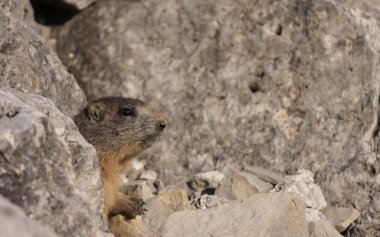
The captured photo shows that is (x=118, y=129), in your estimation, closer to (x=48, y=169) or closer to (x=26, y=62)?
(x=26, y=62)

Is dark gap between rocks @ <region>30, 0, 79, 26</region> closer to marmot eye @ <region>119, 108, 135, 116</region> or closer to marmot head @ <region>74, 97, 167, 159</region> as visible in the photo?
marmot head @ <region>74, 97, 167, 159</region>

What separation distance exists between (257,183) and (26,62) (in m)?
2.86

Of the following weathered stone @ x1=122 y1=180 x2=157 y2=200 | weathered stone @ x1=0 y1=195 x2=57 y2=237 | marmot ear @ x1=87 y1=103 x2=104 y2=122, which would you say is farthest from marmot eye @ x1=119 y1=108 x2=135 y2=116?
weathered stone @ x1=0 y1=195 x2=57 y2=237

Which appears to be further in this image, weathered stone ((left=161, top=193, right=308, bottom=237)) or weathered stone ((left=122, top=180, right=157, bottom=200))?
weathered stone ((left=122, top=180, right=157, bottom=200))

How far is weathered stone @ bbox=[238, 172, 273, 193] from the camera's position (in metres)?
8.31

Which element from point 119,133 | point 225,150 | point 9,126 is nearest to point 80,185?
point 9,126

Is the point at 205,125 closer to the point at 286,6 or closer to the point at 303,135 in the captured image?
the point at 303,135

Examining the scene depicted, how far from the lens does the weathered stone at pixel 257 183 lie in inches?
327

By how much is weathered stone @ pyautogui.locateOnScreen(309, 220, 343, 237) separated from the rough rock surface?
10.6ft

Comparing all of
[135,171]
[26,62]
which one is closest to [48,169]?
[26,62]

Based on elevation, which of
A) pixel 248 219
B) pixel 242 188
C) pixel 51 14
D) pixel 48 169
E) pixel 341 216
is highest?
pixel 48 169

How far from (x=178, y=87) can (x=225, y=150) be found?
1.09 metres

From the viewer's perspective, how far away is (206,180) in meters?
9.14

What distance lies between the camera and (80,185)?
584cm
